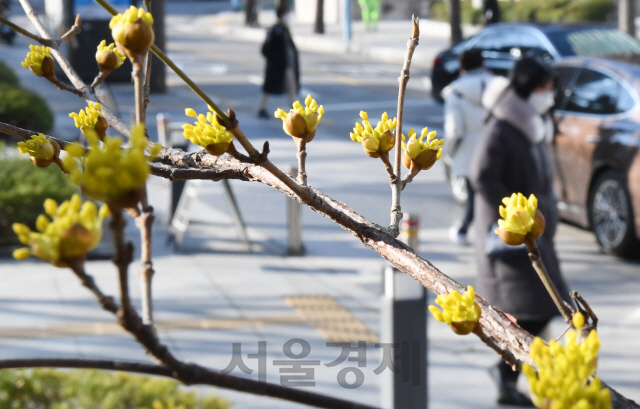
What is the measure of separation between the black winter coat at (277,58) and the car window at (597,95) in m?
7.40

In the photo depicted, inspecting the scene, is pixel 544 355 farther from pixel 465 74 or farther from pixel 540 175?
pixel 465 74

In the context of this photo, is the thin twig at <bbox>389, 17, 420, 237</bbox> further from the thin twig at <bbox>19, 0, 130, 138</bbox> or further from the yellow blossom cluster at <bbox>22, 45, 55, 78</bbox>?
the yellow blossom cluster at <bbox>22, 45, 55, 78</bbox>

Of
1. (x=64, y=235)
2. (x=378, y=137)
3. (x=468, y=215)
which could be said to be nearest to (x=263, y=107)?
(x=468, y=215)

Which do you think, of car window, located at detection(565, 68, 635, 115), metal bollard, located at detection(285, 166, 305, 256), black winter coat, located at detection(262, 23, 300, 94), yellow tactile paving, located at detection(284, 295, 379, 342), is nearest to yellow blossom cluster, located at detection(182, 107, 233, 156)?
yellow tactile paving, located at detection(284, 295, 379, 342)

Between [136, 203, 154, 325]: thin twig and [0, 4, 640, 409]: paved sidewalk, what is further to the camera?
[0, 4, 640, 409]: paved sidewalk

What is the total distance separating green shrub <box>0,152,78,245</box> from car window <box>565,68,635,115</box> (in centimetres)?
478

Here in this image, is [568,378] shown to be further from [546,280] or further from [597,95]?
[597,95]

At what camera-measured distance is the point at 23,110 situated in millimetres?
11883

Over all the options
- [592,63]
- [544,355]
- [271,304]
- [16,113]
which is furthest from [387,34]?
[544,355]

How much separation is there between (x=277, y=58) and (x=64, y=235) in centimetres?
1401

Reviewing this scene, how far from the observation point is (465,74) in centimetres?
750

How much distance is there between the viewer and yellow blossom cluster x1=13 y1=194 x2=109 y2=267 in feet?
2.09

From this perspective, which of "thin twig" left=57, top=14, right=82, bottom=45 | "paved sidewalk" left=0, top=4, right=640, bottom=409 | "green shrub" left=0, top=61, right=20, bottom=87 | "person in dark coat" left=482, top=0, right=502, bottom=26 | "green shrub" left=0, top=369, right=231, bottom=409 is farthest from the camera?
"person in dark coat" left=482, top=0, right=502, bottom=26

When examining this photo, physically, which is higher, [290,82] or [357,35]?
[290,82]
